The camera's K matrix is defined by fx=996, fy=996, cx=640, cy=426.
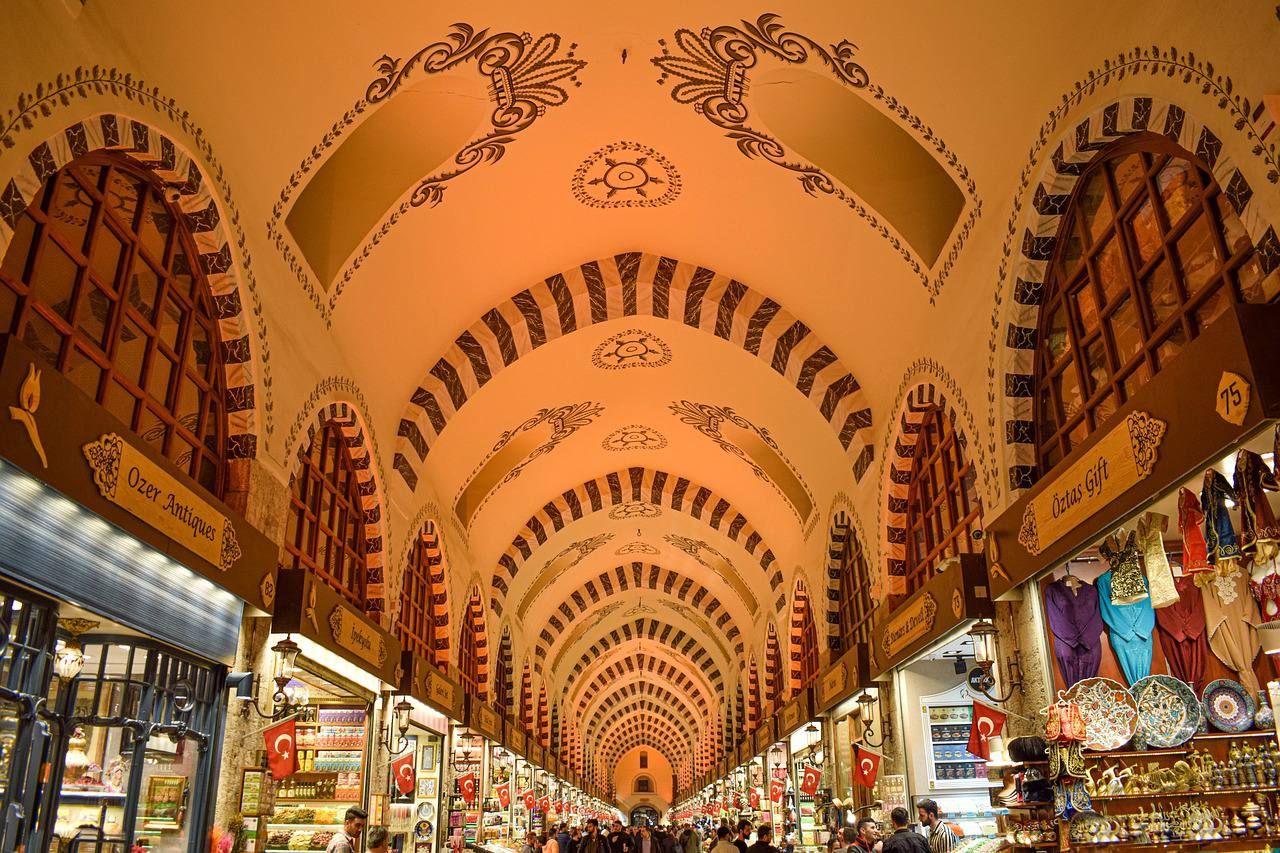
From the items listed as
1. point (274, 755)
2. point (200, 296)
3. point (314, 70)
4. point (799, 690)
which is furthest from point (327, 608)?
point (799, 690)

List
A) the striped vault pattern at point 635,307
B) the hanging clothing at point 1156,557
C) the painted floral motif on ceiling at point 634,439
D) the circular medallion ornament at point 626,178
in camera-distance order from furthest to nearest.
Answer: the painted floral motif on ceiling at point 634,439
the striped vault pattern at point 635,307
the circular medallion ornament at point 626,178
the hanging clothing at point 1156,557

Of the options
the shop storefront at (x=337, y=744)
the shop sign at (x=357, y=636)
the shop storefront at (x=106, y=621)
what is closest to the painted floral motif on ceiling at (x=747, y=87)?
the shop storefront at (x=106, y=621)

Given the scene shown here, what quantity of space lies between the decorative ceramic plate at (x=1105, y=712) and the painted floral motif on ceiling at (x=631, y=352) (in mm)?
5932

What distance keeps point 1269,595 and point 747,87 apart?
13.7 feet

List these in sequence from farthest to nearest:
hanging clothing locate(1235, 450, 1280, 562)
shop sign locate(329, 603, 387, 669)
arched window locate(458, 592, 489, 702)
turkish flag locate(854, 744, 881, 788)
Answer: arched window locate(458, 592, 489, 702)
turkish flag locate(854, 744, 881, 788)
shop sign locate(329, 603, 387, 669)
hanging clothing locate(1235, 450, 1280, 562)

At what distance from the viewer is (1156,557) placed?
4.47m

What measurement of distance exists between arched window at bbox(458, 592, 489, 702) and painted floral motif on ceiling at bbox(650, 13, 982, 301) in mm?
7898

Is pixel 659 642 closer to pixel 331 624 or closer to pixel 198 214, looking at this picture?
pixel 331 624

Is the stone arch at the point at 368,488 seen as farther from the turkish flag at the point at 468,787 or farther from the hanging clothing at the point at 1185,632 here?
the hanging clothing at the point at 1185,632

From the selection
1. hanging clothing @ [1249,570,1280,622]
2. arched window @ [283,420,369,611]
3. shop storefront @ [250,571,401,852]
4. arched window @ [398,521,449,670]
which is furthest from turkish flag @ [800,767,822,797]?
hanging clothing @ [1249,570,1280,622]

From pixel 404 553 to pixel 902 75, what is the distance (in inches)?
234

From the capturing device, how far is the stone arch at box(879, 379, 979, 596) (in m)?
7.36

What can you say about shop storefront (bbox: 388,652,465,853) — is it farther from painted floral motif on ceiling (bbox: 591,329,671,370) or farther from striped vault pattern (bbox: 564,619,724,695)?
striped vault pattern (bbox: 564,619,724,695)

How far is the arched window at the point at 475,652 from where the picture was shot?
1323cm
